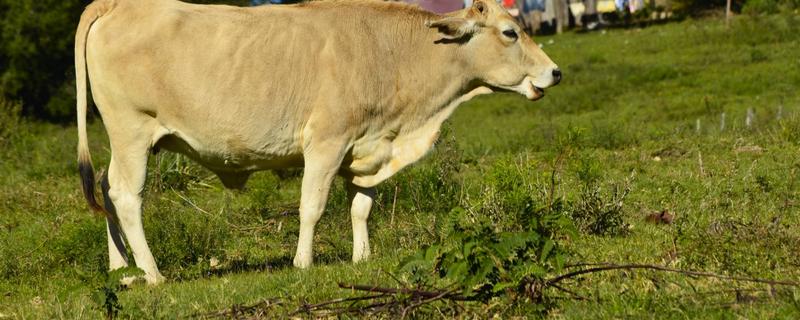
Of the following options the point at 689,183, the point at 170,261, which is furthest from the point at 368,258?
the point at 689,183

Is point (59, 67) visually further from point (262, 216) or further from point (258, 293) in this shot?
point (258, 293)

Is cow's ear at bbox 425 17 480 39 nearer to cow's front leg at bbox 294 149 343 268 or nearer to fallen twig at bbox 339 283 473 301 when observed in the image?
cow's front leg at bbox 294 149 343 268

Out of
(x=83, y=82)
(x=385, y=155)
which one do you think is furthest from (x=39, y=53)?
(x=385, y=155)

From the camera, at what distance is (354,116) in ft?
27.0

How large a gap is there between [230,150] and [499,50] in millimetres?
2198

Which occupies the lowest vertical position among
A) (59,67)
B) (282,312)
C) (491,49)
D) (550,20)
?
(550,20)

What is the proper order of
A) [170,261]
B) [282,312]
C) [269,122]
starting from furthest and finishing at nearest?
[170,261], [269,122], [282,312]

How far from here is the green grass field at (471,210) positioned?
6.12 meters

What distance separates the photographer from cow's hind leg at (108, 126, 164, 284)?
8055 mm

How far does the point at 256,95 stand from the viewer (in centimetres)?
813

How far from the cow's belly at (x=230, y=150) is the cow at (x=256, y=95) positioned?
10 mm

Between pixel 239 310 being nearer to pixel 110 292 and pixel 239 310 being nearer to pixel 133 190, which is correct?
pixel 110 292

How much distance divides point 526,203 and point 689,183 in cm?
315

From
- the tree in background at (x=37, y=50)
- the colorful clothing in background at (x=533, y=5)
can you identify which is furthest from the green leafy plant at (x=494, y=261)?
the colorful clothing in background at (x=533, y=5)
